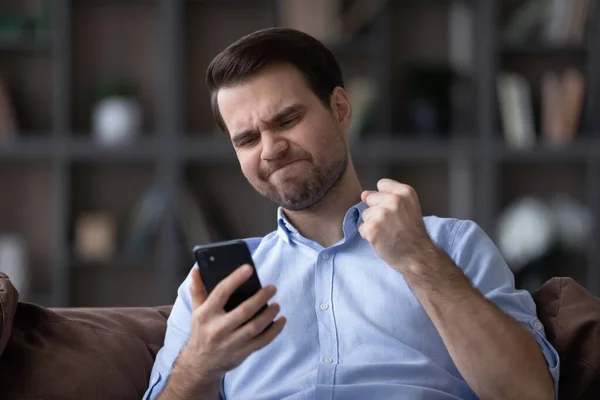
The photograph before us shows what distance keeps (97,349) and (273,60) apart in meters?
0.64

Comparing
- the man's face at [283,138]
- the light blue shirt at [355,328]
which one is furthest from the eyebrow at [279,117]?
the light blue shirt at [355,328]

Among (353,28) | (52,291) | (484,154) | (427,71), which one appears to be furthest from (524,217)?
(52,291)

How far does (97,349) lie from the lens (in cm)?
151

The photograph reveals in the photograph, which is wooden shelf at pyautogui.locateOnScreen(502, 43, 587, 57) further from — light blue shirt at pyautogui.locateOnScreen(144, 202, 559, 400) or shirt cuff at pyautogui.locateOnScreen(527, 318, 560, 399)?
shirt cuff at pyautogui.locateOnScreen(527, 318, 560, 399)

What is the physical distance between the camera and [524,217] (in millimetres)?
3688

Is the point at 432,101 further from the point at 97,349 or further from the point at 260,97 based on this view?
the point at 97,349

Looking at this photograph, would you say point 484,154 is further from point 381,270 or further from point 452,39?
point 381,270

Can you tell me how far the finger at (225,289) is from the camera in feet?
4.00

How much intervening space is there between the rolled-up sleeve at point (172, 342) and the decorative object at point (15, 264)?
238cm

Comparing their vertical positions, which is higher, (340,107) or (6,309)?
(340,107)

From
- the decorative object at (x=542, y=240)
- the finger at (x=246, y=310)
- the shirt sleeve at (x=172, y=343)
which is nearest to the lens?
the finger at (x=246, y=310)

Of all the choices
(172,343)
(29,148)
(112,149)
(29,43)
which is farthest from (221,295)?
(29,43)

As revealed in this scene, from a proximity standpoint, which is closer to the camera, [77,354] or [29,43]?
[77,354]

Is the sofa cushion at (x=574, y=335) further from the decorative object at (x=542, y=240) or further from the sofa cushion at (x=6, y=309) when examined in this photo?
the decorative object at (x=542, y=240)
